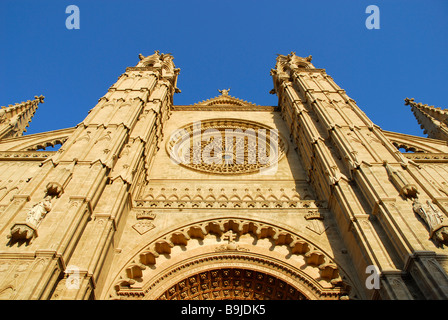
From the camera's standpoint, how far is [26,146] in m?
15.1

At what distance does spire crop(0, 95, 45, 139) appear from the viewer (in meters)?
16.0

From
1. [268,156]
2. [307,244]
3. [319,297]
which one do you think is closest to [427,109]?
[268,156]

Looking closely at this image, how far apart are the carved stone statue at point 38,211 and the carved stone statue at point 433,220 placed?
26.3ft

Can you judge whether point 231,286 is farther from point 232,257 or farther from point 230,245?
point 230,245

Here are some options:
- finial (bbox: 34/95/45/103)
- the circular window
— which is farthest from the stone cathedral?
finial (bbox: 34/95/45/103)

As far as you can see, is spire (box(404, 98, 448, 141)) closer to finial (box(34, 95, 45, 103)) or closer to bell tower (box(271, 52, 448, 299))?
bell tower (box(271, 52, 448, 299))

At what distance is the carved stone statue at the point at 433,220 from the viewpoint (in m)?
7.01

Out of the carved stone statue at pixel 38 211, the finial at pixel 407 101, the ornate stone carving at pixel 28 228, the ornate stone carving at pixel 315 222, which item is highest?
the finial at pixel 407 101

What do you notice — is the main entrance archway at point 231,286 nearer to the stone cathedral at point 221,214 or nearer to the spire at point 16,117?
the stone cathedral at point 221,214

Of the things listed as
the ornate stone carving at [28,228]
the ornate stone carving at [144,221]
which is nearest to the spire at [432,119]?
the ornate stone carving at [144,221]

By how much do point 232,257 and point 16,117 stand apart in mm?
13901

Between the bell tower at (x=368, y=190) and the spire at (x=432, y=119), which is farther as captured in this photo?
the spire at (x=432, y=119)

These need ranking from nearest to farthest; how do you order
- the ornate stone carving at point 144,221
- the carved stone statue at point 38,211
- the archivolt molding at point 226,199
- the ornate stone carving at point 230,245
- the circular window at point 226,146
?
the carved stone statue at point 38,211 < the ornate stone carving at point 230,245 < the ornate stone carving at point 144,221 < the archivolt molding at point 226,199 < the circular window at point 226,146
